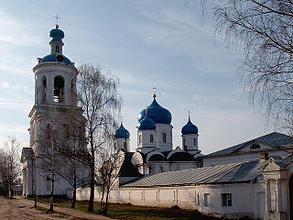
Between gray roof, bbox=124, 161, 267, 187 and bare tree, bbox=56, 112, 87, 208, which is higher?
bare tree, bbox=56, 112, 87, 208

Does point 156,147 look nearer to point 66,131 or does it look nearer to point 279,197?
point 66,131

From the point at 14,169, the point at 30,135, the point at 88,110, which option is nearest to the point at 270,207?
the point at 88,110

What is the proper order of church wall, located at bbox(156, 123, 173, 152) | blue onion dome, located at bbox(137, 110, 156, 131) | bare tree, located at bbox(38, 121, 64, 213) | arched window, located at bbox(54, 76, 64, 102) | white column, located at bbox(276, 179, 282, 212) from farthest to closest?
church wall, located at bbox(156, 123, 173, 152) < blue onion dome, located at bbox(137, 110, 156, 131) < arched window, located at bbox(54, 76, 64, 102) < bare tree, located at bbox(38, 121, 64, 213) < white column, located at bbox(276, 179, 282, 212)

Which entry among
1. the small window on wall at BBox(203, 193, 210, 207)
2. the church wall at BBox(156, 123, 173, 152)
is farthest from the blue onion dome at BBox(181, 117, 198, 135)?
the small window on wall at BBox(203, 193, 210, 207)

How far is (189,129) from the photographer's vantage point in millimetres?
66812

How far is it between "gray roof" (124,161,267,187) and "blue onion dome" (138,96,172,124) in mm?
24548

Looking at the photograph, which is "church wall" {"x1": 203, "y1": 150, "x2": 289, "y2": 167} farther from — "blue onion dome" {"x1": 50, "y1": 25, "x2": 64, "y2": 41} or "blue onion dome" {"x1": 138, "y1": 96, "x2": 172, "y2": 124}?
"blue onion dome" {"x1": 50, "y1": 25, "x2": 64, "y2": 41}

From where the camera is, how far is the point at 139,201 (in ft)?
131

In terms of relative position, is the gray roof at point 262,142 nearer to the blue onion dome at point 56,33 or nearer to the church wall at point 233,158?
the church wall at point 233,158

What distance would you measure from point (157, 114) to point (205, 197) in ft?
115

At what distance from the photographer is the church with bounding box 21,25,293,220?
2545 cm

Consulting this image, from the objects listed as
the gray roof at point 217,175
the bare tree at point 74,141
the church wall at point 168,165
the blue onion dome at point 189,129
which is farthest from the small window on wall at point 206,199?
the blue onion dome at point 189,129

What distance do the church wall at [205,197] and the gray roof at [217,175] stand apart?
398 millimetres

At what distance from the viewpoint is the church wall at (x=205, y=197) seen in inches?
1064
